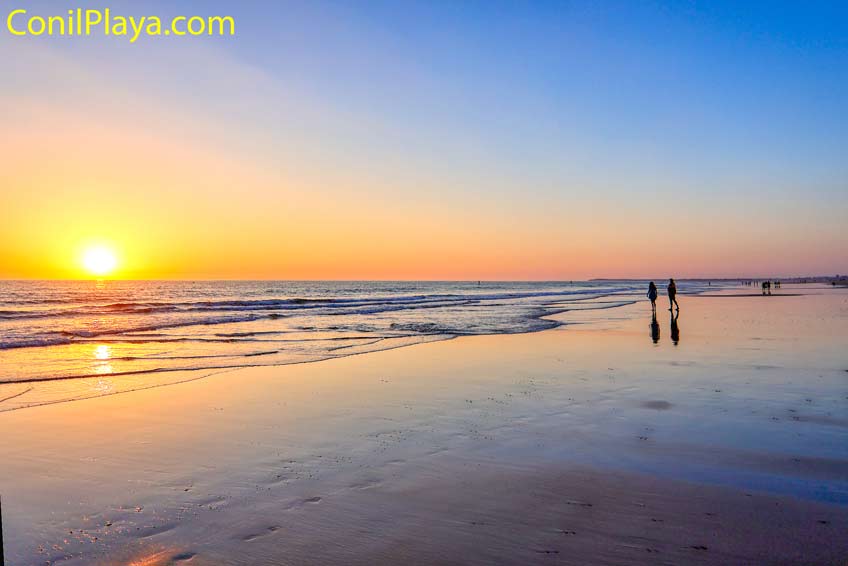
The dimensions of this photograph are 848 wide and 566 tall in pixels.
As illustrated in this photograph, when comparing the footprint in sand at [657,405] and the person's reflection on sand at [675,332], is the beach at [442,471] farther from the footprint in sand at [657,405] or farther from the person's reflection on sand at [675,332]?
the person's reflection on sand at [675,332]

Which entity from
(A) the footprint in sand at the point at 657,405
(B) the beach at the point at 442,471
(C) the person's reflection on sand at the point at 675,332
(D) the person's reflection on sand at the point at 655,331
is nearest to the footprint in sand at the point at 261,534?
(B) the beach at the point at 442,471

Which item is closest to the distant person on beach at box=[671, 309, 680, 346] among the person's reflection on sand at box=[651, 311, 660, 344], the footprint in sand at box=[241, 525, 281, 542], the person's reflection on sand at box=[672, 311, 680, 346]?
the person's reflection on sand at box=[672, 311, 680, 346]

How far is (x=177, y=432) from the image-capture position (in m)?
8.85

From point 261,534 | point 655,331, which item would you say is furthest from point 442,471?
point 655,331

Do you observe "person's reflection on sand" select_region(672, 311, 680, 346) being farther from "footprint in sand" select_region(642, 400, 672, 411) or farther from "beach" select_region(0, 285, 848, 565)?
→ "footprint in sand" select_region(642, 400, 672, 411)

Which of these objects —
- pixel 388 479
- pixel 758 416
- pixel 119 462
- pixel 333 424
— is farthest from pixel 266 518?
pixel 758 416

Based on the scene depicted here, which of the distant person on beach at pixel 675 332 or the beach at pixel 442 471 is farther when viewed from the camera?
the distant person on beach at pixel 675 332

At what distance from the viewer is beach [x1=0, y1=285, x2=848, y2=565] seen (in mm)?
4949

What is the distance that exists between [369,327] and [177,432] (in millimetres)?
21278

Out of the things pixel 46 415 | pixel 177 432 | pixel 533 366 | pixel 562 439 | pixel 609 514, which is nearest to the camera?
pixel 609 514

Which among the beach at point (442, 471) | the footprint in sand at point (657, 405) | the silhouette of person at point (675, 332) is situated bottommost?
the silhouette of person at point (675, 332)

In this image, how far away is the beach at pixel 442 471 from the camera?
495cm

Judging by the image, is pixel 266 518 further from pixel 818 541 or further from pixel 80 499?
pixel 818 541

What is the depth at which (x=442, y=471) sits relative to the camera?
689 cm
